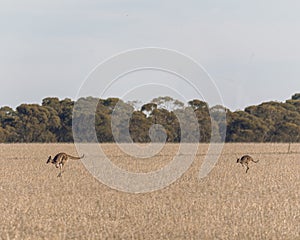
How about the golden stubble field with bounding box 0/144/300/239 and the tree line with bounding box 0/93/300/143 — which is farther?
the tree line with bounding box 0/93/300/143

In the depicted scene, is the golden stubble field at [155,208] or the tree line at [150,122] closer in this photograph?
the golden stubble field at [155,208]

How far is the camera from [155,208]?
14.3 meters

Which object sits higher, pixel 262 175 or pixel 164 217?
pixel 262 175

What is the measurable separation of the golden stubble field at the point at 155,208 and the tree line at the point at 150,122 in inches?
1367

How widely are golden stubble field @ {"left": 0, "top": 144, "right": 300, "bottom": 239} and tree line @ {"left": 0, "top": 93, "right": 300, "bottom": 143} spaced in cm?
3471

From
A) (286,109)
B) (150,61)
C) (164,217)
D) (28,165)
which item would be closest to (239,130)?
(286,109)

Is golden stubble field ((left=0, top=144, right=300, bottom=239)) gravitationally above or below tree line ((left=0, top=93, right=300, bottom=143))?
below

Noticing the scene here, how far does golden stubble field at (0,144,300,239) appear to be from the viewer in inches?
452

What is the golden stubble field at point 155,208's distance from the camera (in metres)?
11.5

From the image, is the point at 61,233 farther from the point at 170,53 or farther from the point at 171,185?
the point at 170,53

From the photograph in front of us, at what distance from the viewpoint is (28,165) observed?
26672 mm

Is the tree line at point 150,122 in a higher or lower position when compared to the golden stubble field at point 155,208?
higher

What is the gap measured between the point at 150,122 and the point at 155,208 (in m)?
47.3

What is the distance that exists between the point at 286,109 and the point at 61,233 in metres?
64.7
